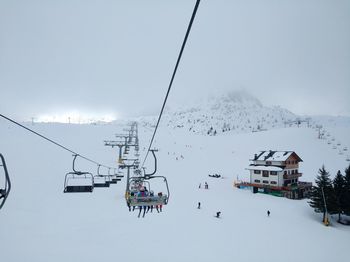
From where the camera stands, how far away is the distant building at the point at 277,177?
116 feet

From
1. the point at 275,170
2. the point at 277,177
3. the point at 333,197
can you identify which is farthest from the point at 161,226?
the point at 275,170

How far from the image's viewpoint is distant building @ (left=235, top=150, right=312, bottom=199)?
116 ft

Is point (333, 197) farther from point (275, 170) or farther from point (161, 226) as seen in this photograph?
point (161, 226)

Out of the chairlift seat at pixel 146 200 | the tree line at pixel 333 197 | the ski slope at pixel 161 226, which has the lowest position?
the ski slope at pixel 161 226

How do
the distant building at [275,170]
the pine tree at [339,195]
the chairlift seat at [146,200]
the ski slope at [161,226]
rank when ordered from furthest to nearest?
the distant building at [275,170] < the pine tree at [339,195] < the ski slope at [161,226] < the chairlift seat at [146,200]

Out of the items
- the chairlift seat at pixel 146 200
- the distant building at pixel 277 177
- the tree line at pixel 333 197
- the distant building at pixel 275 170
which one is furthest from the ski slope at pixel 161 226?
the chairlift seat at pixel 146 200

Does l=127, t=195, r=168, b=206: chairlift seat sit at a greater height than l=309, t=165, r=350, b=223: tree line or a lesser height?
greater

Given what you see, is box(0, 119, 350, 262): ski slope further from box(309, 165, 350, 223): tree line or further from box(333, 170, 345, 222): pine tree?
box(333, 170, 345, 222): pine tree

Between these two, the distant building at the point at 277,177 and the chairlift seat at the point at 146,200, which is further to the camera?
the distant building at the point at 277,177

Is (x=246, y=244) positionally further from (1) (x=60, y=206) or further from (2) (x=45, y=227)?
(1) (x=60, y=206)

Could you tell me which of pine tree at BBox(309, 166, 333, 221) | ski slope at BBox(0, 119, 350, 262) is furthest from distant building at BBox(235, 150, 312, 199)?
pine tree at BBox(309, 166, 333, 221)

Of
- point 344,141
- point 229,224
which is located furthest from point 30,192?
point 344,141

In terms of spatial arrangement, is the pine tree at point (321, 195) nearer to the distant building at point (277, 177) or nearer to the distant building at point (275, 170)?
the distant building at point (277, 177)

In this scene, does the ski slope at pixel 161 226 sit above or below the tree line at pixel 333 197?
below
